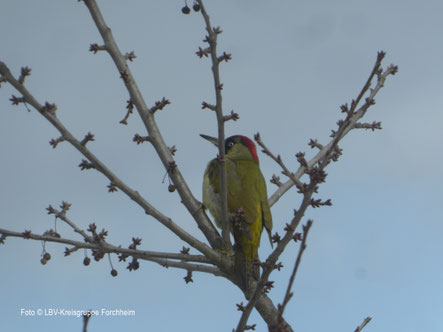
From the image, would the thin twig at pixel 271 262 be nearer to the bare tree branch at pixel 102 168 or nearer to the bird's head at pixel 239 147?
the bare tree branch at pixel 102 168

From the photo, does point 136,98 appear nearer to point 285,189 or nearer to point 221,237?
point 221,237

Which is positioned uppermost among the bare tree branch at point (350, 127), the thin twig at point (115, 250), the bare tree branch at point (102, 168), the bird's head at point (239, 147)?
the bird's head at point (239, 147)

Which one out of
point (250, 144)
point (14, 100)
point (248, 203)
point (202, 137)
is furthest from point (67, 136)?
point (250, 144)

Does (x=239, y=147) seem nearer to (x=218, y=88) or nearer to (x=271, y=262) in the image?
(x=218, y=88)

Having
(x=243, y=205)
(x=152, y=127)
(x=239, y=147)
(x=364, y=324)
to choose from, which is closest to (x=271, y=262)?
(x=364, y=324)

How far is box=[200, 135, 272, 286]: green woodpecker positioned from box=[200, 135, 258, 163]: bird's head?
297 mm

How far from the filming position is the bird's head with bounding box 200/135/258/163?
28.9ft

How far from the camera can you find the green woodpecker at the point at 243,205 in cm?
611

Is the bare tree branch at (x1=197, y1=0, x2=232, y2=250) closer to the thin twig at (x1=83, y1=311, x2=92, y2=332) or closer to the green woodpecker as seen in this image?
the green woodpecker

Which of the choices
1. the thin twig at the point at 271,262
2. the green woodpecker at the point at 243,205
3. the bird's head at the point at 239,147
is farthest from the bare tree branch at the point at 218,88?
the bird's head at the point at 239,147

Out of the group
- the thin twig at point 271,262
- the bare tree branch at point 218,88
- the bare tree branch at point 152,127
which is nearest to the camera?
the thin twig at point 271,262

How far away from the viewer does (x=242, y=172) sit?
7.75m

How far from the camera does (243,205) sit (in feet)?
23.3

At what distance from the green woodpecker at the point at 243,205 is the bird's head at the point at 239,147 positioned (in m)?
0.30
